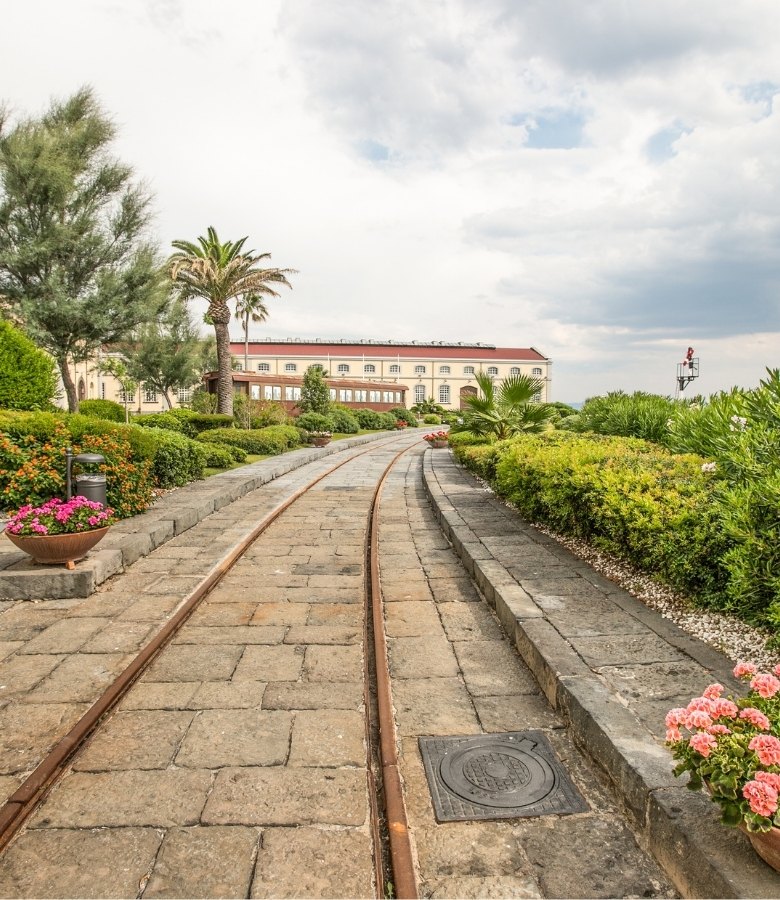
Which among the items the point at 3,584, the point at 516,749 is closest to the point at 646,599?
the point at 516,749

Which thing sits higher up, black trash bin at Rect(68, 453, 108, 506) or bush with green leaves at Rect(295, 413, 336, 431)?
bush with green leaves at Rect(295, 413, 336, 431)

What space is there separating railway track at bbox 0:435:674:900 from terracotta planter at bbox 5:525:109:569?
477 millimetres

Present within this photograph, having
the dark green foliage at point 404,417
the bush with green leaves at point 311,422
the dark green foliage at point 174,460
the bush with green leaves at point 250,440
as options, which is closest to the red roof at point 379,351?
the dark green foliage at point 404,417

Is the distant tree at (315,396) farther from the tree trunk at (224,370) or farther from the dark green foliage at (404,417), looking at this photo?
the dark green foliage at (404,417)

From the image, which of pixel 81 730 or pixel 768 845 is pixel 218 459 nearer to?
pixel 81 730

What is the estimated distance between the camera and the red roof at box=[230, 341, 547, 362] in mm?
75688

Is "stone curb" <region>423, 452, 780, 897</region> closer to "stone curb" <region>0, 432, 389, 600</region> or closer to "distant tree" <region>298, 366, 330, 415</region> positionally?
"stone curb" <region>0, 432, 389, 600</region>

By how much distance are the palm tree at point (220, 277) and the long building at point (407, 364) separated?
155 ft

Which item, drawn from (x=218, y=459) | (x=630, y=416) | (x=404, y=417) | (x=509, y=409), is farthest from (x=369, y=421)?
(x=630, y=416)

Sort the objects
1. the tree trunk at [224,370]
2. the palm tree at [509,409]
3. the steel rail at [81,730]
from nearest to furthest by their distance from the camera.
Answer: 1. the steel rail at [81,730]
2. the palm tree at [509,409]
3. the tree trunk at [224,370]

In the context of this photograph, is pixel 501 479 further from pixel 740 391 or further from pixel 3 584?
pixel 3 584

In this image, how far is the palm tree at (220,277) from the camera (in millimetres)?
24719

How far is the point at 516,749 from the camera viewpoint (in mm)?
2900

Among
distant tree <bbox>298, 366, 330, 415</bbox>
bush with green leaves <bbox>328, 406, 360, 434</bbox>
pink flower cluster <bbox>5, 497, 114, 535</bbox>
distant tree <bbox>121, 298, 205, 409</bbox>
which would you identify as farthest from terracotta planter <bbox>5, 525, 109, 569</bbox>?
distant tree <bbox>121, 298, 205, 409</bbox>
